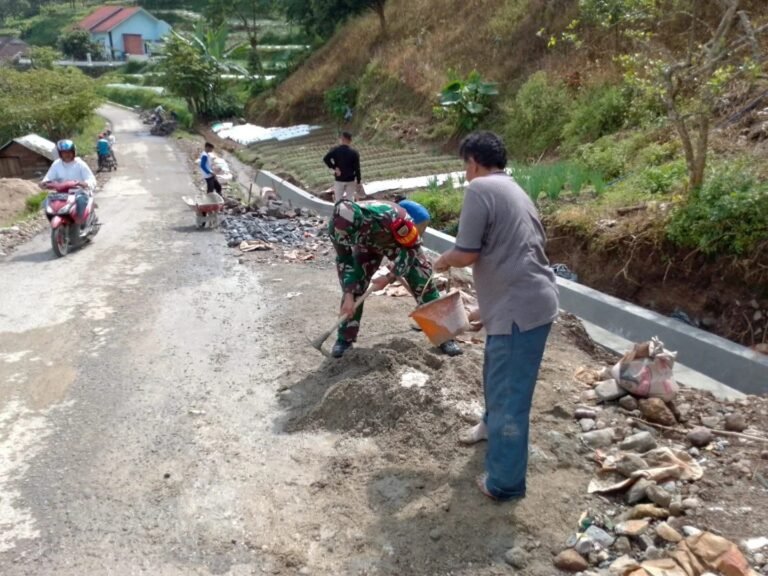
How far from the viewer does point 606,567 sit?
3217mm

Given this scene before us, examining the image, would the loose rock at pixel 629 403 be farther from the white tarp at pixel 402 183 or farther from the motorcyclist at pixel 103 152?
the motorcyclist at pixel 103 152

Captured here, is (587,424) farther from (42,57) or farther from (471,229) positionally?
(42,57)

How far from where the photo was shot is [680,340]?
19.2 ft

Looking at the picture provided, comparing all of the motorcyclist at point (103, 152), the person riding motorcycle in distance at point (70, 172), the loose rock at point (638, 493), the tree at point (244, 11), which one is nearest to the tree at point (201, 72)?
the tree at point (244, 11)

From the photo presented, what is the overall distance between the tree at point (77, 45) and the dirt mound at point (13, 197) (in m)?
56.8

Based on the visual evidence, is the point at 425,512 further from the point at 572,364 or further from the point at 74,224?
the point at 74,224

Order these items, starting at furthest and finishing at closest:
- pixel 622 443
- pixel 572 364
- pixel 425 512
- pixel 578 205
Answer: pixel 578 205, pixel 572 364, pixel 622 443, pixel 425 512

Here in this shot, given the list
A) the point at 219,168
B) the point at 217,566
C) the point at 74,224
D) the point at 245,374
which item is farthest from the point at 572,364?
the point at 219,168

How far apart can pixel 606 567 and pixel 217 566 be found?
5.77ft

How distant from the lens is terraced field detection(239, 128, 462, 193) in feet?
54.1

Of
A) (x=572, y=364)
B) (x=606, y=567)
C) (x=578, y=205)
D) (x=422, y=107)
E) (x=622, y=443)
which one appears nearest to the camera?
(x=606, y=567)

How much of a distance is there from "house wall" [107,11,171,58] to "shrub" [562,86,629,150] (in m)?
68.3

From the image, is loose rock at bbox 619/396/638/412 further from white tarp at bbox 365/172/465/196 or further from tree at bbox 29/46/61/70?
tree at bbox 29/46/61/70

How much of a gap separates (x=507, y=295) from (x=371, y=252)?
7.24 feet
